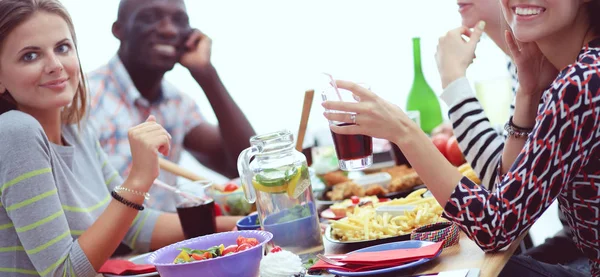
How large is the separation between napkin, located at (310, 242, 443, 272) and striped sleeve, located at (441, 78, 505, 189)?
2.00ft

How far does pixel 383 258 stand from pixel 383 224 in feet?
0.85

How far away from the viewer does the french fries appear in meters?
1.52

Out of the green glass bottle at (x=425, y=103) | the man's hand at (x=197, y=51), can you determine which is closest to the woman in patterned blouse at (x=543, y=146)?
the green glass bottle at (x=425, y=103)

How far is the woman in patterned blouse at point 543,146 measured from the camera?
1.27 metres

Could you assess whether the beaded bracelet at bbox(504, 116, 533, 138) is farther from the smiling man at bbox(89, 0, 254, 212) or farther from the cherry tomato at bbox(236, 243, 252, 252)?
the smiling man at bbox(89, 0, 254, 212)

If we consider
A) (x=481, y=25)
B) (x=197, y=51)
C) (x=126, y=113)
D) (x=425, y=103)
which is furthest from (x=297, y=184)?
(x=425, y=103)

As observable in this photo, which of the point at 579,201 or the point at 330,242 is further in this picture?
the point at 330,242

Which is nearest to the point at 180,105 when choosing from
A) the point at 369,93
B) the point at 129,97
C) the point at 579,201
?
the point at 129,97

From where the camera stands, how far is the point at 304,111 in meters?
1.82

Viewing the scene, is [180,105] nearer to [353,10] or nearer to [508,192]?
[353,10]

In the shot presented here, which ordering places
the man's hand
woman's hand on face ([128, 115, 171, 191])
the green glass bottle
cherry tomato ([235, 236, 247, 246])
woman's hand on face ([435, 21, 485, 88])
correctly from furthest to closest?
1. the green glass bottle
2. the man's hand
3. woman's hand on face ([435, 21, 485, 88])
4. woman's hand on face ([128, 115, 171, 191])
5. cherry tomato ([235, 236, 247, 246])

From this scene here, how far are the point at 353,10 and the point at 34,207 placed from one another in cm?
191

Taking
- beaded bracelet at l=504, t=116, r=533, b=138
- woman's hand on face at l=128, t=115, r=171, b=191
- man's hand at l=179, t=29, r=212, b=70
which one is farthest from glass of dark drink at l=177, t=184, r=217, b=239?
man's hand at l=179, t=29, r=212, b=70

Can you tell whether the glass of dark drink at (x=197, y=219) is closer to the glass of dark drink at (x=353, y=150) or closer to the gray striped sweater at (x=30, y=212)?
the gray striped sweater at (x=30, y=212)
